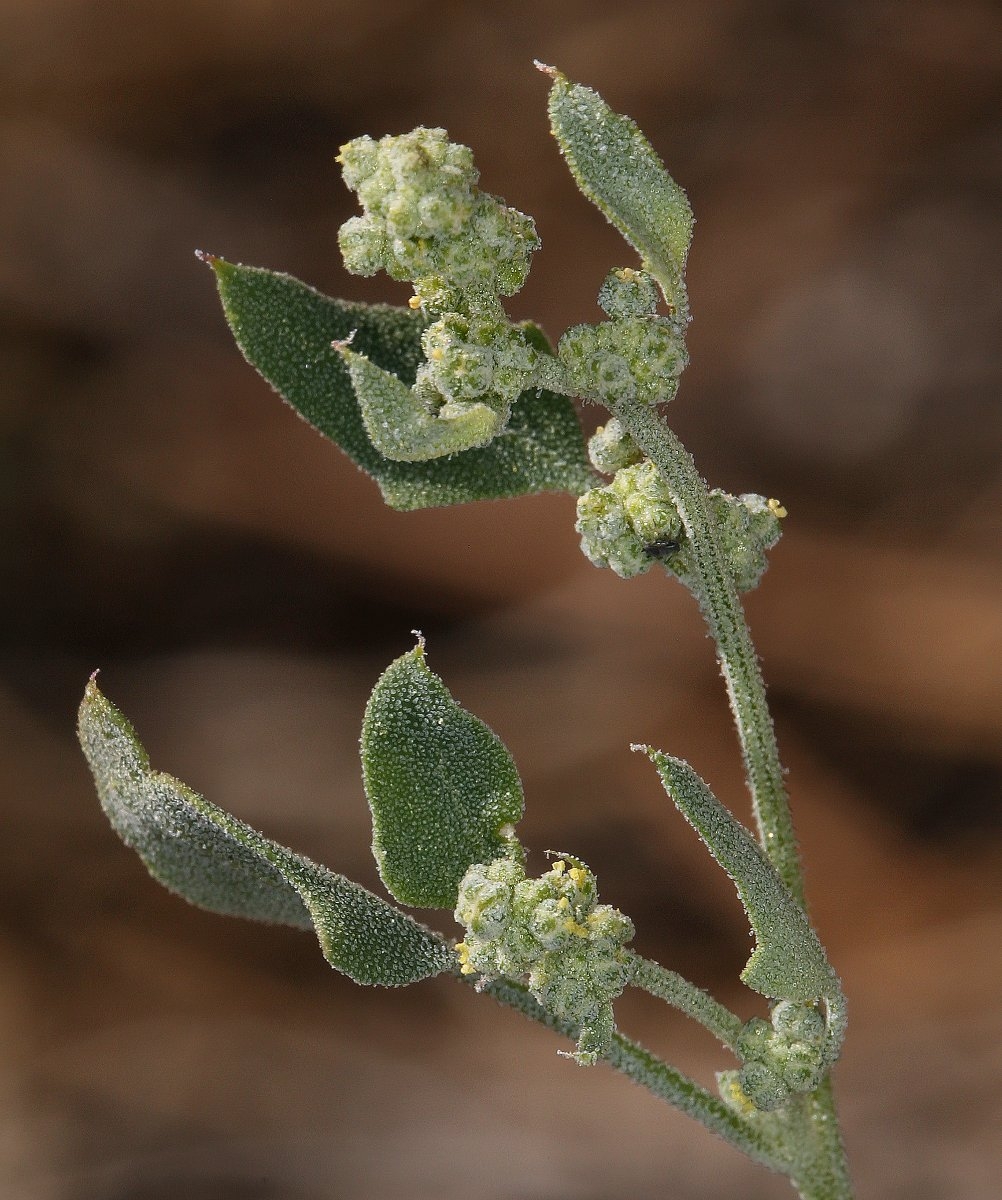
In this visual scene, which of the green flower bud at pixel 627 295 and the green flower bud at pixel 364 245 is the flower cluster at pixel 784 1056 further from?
the green flower bud at pixel 364 245

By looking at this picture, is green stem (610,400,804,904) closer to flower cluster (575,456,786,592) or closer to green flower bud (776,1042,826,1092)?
flower cluster (575,456,786,592)

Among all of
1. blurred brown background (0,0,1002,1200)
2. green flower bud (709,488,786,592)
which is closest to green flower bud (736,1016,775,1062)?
green flower bud (709,488,786,592)

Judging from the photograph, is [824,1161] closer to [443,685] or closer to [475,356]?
[443,685]

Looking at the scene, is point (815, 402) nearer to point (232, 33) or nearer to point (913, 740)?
point (913, 740)

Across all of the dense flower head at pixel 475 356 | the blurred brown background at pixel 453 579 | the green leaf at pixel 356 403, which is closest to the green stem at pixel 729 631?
the dense flower head at pixel 475 356

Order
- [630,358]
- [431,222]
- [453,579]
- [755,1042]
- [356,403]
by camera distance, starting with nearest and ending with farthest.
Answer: [431,222]
[630,358]
[755,1042]
[356,403]
[453,579]

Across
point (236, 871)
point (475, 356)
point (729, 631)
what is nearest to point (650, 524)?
point (729, 631)

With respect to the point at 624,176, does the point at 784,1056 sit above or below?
below

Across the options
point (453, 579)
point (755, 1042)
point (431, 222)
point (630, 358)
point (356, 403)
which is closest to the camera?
point (431, 222)
